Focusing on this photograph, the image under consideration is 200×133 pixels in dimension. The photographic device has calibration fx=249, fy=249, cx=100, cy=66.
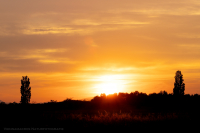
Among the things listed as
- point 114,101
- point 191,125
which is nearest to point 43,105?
point 114,101

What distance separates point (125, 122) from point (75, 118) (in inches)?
155

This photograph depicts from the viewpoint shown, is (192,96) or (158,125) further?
(192,96)

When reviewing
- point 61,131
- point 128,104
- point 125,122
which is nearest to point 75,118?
point 61,131

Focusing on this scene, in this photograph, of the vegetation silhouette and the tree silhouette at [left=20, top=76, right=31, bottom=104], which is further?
the tree silhouette at [left=20, top=76, right=31, bottom=104]

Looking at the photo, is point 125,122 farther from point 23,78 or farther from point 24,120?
point 23,78

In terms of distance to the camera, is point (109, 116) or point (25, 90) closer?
point (109, 116)

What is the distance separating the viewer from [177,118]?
20.2 metres

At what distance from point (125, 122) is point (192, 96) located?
82.9 feet

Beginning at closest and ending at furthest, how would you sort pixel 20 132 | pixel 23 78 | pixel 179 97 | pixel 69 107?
1. pixel 20 132
2. pixel 69 107
3. pixel 179 97
4. pixel 23 78

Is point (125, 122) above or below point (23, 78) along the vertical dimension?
below

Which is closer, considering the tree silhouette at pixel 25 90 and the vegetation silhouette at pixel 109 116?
the vegetation silhouette at pixel 109 116

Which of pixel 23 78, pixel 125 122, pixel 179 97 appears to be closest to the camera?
pixel 125 122

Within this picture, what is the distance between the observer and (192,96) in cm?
3997

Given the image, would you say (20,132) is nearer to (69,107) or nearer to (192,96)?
(69,107)
